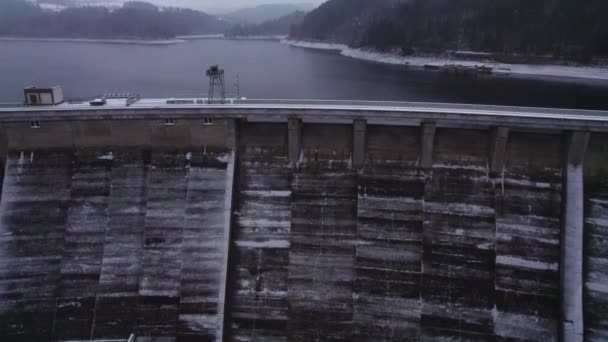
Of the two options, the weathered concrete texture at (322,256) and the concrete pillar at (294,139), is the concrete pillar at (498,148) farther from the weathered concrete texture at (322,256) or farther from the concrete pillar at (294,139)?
the concrete pillar at (294,139)

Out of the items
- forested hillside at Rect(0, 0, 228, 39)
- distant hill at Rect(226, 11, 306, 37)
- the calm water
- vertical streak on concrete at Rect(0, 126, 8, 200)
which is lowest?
vertical streak on concrete at Rect(0, 126, 8, 200)

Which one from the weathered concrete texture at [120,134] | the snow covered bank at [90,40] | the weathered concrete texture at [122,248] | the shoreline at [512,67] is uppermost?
the snow covered bank at [90,40]

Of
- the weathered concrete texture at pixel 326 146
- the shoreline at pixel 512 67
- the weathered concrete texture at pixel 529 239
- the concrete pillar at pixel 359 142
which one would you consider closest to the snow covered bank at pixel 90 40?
the shoreline at pixel 512 67

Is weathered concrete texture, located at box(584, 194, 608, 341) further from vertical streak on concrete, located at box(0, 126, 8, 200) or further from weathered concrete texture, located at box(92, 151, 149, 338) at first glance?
vertical streak on concrete, located at box(0, 126, 8, 200)

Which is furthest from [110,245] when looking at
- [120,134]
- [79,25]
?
[79,25]

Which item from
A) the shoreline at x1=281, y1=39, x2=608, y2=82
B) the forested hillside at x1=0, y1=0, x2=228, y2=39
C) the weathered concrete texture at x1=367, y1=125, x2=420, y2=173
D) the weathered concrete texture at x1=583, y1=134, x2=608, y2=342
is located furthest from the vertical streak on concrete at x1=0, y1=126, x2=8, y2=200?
the forested hillside at x1=0, y1=0, x2=228, y2=39

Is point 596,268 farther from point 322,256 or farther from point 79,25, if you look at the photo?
point 79,25
